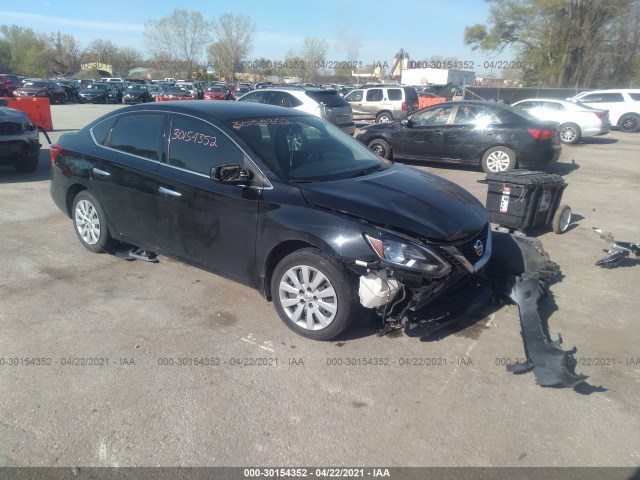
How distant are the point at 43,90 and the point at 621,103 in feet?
105

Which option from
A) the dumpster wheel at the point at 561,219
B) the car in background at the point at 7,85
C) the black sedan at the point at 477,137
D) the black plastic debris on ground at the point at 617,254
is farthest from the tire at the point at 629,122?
the car in background at the point at 7,85

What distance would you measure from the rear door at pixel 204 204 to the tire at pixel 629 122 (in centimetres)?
2303

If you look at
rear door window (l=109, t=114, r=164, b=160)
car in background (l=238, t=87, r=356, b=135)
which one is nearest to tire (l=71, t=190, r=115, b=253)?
rear door window (l=109, t=114, r=164, b=160)

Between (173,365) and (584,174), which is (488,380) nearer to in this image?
(173,365)

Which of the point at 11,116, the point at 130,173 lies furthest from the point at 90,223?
the point at 11,116

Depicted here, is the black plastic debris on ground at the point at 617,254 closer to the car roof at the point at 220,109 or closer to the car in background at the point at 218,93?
the car roof at the point at 220,109

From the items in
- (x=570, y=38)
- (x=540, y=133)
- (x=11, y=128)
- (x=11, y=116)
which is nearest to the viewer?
(x=11, y=128)

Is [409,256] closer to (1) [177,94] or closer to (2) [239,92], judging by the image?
(1) [177,94]

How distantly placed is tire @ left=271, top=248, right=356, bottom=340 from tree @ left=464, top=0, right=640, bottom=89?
138 feet

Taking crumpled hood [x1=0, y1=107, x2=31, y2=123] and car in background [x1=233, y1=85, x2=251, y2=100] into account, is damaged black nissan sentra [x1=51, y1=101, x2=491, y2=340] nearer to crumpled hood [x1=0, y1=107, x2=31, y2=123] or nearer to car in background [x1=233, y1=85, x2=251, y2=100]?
crumpled hood [x1=0, y1=107, x2=31, y2=123]

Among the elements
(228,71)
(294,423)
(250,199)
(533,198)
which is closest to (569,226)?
(533,198)

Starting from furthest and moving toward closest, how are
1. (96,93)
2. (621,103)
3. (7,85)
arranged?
(96,93) < (7,85) < (621,103)

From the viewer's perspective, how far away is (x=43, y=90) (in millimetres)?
29891

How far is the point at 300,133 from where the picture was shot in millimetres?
4422
